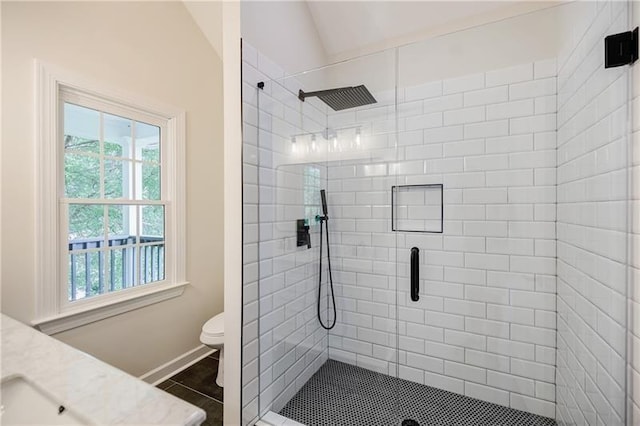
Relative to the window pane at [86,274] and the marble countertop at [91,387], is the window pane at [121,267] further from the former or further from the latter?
the marble countertop at [91,387]

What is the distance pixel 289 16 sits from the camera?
1913 mm

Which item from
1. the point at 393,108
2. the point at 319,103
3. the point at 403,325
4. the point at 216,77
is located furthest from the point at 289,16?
the point at 403,325

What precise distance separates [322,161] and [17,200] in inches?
66.5

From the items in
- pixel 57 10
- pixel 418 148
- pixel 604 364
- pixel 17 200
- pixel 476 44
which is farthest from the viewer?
pixel 418 148

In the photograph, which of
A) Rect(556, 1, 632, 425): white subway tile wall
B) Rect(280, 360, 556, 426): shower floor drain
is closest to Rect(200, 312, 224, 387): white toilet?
Rect(280, 360, 556, 426): shower floor drain

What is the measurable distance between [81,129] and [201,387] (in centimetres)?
193

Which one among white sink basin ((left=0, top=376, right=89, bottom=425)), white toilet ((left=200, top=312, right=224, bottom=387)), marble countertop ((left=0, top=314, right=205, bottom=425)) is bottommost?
white toilet ((left=200, top=312, right=224, bottom=387))

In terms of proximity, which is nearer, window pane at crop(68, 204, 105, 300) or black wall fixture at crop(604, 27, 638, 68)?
black wall fixture at crop(604, 27, 638, 68)

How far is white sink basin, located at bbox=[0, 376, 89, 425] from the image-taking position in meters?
0.77

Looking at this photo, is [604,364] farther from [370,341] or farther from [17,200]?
[17,200]

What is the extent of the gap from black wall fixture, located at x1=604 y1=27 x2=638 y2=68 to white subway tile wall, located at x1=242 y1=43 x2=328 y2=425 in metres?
1.32

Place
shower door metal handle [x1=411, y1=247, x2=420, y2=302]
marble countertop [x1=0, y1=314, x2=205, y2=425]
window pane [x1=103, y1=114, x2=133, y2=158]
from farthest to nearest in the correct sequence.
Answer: window pane [x1=103, y1=114, x2=133, y2=158]
shower door metal handle [x1=411, y1=247, x2=420, y2=302]
marble countertop [x1=0, y1=314, x2=205, y2=425]

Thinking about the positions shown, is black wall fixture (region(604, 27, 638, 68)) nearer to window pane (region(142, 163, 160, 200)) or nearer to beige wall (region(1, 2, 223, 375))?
beige wall (region(1, 2, 223, 375))

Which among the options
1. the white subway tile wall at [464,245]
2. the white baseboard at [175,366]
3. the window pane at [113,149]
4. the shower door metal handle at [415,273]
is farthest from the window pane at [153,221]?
the shower door metal handle at [415,273]
